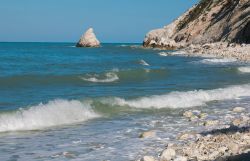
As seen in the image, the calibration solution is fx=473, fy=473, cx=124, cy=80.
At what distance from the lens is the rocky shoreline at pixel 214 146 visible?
8.19 metres

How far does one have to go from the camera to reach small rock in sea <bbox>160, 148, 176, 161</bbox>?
8547mm

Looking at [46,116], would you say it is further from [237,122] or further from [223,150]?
[223,150]

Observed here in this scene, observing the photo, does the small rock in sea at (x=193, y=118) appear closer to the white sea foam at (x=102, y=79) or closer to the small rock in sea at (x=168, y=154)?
the small rock in sea at (x=168, y=154)

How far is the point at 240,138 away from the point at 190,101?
7979 mm

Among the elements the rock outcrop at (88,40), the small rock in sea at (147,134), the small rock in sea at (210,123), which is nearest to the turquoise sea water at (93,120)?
the small rock in sea at (147,134)

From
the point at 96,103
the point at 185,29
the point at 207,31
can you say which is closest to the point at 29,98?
the point at 96,103

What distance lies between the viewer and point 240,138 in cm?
939

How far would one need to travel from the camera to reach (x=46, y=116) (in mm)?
13672

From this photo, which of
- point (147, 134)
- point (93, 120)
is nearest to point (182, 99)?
point (93, 120)

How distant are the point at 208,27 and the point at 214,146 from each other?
239ft

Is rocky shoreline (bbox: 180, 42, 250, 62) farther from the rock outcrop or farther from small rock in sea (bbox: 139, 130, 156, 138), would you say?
the rock outcrop

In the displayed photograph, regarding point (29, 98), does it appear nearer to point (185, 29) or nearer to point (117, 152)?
point (117, 152)

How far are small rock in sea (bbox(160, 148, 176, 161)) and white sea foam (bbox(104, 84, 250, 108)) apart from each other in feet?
24.6

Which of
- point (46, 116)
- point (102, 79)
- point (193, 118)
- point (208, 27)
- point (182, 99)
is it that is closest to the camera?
point (193, 118)
